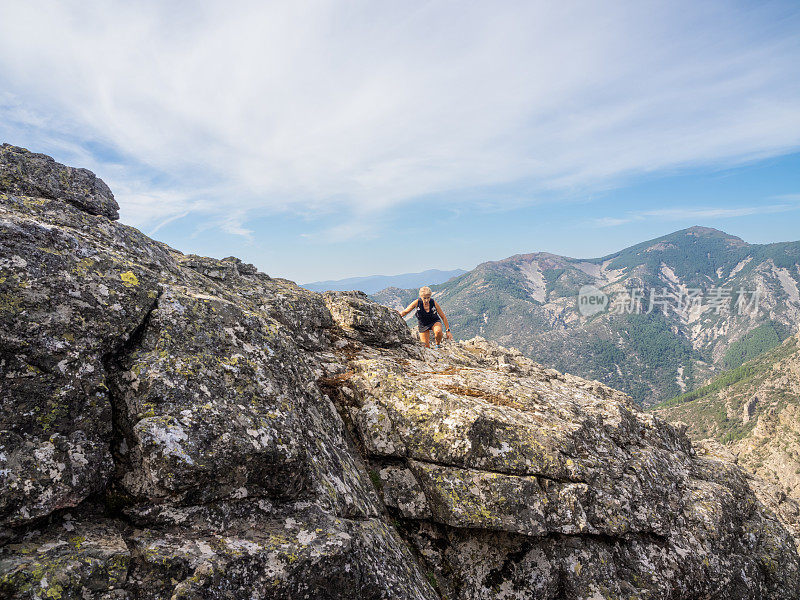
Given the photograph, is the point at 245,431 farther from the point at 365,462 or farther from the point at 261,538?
the point at 365,462

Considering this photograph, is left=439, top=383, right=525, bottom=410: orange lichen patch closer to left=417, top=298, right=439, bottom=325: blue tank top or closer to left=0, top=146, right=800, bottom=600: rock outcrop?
left=0, top=146, right=800, bottom=600: rock outcrop

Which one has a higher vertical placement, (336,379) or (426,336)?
(426,336)

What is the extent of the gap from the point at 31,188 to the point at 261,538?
15.7 metres

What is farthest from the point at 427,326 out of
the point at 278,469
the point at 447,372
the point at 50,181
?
the point at 50,181

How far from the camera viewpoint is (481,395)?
14.7 meters

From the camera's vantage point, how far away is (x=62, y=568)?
5707mm

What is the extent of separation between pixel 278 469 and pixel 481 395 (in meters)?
8.62

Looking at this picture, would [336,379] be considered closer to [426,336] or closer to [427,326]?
[426,336]

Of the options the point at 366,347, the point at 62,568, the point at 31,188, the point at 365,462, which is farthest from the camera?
the point at 366,347

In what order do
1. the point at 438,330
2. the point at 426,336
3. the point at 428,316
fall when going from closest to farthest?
the point at 438,330 < the point at 428,316 < the point at 426,336

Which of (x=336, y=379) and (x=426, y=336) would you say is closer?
(x=336, y=379)

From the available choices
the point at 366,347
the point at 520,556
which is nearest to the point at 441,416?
the point at 520,556

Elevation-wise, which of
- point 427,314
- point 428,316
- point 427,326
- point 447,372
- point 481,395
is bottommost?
point 481,395

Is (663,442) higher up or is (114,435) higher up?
(114,435)
